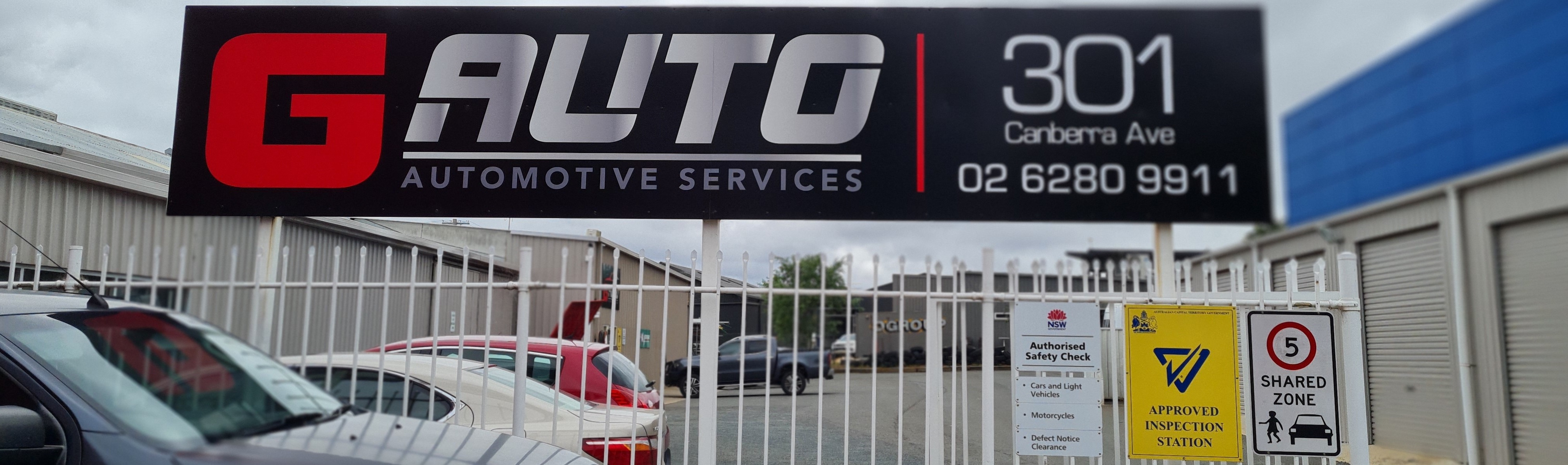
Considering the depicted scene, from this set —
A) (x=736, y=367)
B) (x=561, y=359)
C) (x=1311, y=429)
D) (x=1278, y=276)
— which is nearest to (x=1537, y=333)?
(x=1278, y=276)

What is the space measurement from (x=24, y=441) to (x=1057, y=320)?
4.27m

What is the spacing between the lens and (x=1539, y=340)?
876 cm

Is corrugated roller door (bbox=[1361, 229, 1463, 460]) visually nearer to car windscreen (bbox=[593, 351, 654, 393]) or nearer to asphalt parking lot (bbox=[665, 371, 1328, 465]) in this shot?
asphalt parking lot (bbox=[665, 371, 1328, 465])

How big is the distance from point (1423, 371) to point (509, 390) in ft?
24.2

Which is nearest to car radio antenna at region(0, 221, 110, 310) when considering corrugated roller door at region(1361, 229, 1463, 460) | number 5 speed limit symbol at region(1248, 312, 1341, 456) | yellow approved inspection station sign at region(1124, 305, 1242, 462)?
yellow approved inspection station sign at region(1124, 305, 1242, 462)

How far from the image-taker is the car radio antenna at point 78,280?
11.1ft

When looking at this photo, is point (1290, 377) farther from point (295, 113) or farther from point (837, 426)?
point (295, 113)

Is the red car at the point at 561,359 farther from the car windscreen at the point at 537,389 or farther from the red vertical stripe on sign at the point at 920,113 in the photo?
the red vertical stripe on sign at the point at 920,113

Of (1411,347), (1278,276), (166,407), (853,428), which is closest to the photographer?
(166,407)

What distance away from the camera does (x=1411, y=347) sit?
700 cm

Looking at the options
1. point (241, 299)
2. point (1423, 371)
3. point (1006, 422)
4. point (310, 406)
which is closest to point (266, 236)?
point (241, 299)

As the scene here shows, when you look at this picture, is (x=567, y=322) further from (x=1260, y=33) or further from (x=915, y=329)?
(x=1260, y=33)

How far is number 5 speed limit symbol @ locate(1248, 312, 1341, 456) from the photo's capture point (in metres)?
4.80

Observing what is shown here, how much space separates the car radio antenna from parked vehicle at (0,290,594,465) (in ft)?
0.05
